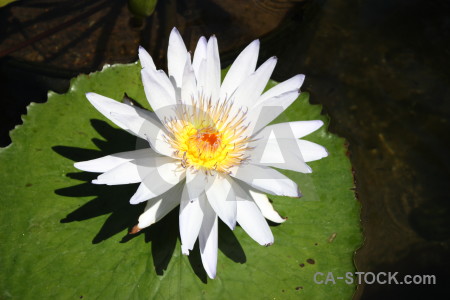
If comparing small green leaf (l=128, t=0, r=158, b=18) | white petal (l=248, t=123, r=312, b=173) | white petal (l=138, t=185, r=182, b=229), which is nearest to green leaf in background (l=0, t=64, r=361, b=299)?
white petal (l=138, t=185, r=182, b=229)

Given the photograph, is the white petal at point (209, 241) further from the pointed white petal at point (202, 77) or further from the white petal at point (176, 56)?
the white petal at point (176, 56)

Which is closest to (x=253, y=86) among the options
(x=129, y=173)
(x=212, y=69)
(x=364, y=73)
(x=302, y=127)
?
(x=212, y=69)

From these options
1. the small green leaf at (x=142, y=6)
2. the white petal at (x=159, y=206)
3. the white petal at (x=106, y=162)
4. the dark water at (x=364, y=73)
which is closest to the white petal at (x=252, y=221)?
the white petal at (x=159, y=206)

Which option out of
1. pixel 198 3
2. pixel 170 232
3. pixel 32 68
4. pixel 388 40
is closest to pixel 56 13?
pixel 32 68

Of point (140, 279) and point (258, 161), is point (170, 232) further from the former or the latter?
point (258, 161)

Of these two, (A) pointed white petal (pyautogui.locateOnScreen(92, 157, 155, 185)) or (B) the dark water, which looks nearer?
(A) pointed white petal (pyautogui.locateOnScreen(92, 157, 155, 185))

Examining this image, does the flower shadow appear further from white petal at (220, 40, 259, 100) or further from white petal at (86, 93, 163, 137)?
white petal at (220, 40, 259, 100)
